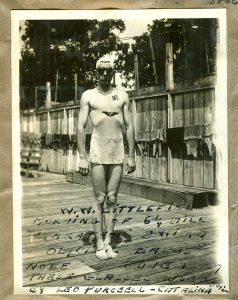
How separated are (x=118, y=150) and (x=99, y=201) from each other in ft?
0.30

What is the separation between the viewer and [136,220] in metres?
0.67

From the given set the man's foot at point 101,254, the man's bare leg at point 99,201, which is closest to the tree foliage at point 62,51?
the man's bare leg at point 99,201

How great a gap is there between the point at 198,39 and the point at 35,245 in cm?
44

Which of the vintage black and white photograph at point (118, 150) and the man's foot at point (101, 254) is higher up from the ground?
the vintage black and white photograph at point (118, 150)

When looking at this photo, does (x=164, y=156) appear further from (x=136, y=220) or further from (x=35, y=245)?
(x=35, y=245)

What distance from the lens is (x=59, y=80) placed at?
65 centimetres

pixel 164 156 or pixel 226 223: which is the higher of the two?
pixel 164 156

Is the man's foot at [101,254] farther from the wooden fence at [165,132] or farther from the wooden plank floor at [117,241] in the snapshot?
the wooden fence at [165,132]

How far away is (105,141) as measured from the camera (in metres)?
0.65

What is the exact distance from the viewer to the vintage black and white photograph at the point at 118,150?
2.13 ft

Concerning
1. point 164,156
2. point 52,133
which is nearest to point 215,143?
Answer: point 164,156

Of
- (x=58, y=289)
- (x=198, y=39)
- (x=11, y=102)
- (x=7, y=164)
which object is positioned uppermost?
(x=198, y=39)

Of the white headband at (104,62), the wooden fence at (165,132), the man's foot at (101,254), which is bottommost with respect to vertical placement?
the man's foot at (101,254)

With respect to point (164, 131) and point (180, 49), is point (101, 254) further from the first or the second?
point (180, 49)
